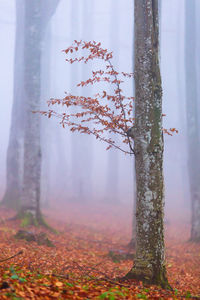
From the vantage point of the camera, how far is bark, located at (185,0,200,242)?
1266 cm

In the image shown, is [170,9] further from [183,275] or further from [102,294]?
[102,294]

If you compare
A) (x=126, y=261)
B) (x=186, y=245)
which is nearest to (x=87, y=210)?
(x=186, y=245)

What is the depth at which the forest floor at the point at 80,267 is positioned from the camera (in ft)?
13.6

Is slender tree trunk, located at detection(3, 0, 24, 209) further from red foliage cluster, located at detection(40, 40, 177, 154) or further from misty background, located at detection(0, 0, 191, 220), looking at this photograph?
red foliage cluster, located at detection(40, 40, 177, 154)

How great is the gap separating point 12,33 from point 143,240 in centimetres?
5418

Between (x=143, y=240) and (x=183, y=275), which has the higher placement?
(x=143, y=240)

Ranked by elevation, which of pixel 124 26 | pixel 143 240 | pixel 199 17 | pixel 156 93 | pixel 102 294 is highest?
pixel 124 26

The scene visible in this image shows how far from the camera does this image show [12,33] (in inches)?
2062

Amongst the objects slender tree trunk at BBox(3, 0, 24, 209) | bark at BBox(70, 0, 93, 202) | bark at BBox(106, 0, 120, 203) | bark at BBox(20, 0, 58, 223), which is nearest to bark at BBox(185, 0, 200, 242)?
bark at BBox(20, 0, 58, 223)

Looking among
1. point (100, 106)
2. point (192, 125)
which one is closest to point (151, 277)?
point (100, 106)

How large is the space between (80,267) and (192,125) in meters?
9.70

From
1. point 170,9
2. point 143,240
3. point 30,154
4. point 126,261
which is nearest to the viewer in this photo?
point 143,240

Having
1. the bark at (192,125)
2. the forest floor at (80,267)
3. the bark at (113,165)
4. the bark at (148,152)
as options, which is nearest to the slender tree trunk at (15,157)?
the forest floor at (80,267)

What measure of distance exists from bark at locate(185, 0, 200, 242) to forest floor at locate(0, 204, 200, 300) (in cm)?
133
